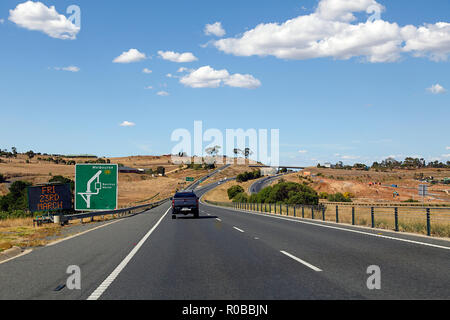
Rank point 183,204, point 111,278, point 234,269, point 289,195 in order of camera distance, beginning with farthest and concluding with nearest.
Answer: point 289,195
point 183,204
point 234,269
point 111,278

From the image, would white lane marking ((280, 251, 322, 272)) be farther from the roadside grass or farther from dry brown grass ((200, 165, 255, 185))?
dry brown grass ((200, 165, 255, 185))

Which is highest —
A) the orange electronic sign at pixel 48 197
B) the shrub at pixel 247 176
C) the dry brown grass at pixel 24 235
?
the shrub at pixel 247 176

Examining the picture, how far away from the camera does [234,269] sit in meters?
8.54

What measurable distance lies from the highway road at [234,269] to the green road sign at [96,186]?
13715mm

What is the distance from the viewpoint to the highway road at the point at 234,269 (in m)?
6.48

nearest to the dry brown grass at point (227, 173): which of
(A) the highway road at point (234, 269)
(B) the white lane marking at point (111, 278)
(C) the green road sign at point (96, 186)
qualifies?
(C) the green road sign at point (96, 186)

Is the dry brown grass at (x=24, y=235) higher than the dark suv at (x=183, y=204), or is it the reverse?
the dark suv at (x=183, y=204)

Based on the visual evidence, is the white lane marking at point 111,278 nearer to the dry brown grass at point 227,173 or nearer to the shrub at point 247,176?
the shrub at point 247,176

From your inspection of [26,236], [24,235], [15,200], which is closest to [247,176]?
[15,200]

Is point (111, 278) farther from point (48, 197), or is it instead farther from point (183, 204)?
point (48, 197)

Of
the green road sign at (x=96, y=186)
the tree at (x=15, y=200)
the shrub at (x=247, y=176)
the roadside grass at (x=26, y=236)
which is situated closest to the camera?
the roadside grass at (x=26, y=236)

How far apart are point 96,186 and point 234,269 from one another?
20.8 metres

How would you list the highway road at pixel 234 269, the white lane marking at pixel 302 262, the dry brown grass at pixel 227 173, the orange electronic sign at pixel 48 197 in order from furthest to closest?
the dry brown grass at pixel 227 173 < the orange electronic sign at pixel 48 197 < the white lane marking at pixel 302 262 < the highway road at pixel 234 269

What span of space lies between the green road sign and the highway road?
13715 millimetres
